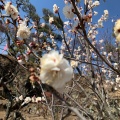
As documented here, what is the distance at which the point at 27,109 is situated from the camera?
13.5m

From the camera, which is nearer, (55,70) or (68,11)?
(55,70)

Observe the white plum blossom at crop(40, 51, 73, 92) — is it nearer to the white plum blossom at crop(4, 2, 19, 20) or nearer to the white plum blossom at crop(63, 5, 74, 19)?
the white plum blossom at crop(63, 5, 74, 19)

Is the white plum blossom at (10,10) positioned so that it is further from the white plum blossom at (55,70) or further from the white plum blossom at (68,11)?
the white plum blossom at (55,70)

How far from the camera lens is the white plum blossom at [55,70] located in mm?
1080

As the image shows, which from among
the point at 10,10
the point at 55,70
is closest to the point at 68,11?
the point at 10,10

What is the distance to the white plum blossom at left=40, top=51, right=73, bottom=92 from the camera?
42.5 inches

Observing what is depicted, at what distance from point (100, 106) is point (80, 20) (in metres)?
1.71

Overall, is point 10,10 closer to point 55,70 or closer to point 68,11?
point 68,11

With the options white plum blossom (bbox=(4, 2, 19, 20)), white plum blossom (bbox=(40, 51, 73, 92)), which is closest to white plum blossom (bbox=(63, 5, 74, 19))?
white plum blossom (bbox=(4, 2, 19, 20))

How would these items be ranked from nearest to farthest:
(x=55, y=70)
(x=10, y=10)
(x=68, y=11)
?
(x=55, y=70), (x=68, y=11), (x=10, y=10)

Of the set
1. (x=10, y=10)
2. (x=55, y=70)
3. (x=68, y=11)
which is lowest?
(x=55, y=70)

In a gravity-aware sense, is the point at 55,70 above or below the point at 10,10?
below

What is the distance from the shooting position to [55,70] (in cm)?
109

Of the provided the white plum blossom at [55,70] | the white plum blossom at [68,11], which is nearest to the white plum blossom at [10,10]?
the white plum blossom at [68,11]
